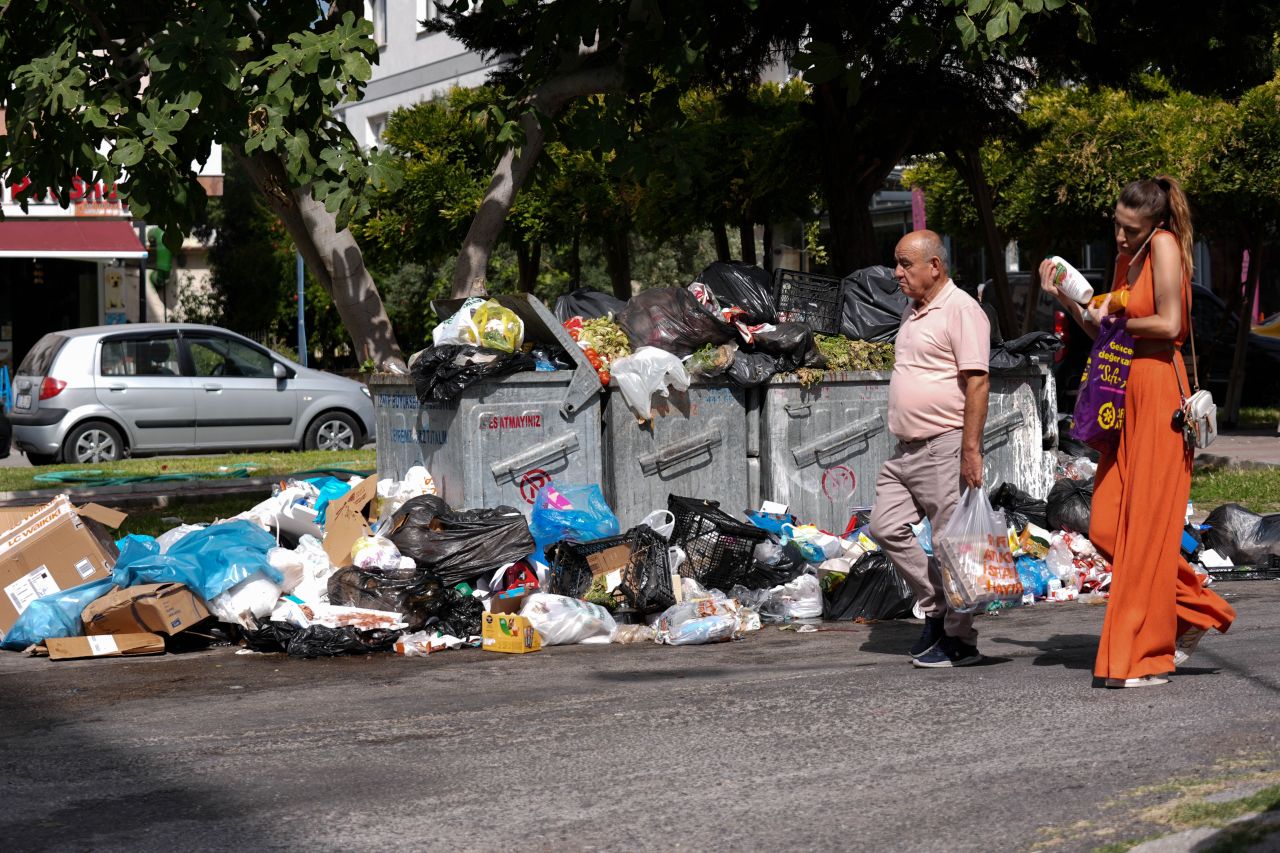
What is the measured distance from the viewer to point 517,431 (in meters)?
8.31

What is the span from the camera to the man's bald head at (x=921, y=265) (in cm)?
596

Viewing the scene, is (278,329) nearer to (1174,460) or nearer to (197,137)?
(197,137)

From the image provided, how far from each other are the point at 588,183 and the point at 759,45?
26.3ft

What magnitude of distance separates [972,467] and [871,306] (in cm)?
393

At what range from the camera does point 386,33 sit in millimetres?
35562

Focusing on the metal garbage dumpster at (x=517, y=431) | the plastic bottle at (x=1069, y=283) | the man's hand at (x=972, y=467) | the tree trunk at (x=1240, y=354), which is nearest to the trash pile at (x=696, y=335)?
the metal garbage dumpster at (x=517, y=431)

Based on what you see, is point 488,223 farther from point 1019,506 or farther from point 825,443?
point 1019,506

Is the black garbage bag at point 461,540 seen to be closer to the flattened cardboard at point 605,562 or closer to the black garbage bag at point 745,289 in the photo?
the flattened cardboard at point 605,562

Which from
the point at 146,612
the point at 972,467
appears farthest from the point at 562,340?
the point at 972,467

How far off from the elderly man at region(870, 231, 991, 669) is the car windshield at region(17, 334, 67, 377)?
41.9 feet

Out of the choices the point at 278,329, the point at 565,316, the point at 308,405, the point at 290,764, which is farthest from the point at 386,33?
the point at 290,764

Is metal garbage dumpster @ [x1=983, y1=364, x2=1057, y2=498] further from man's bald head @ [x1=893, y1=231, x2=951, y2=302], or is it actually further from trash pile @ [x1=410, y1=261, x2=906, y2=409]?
man's bald head @ [x1=893, y1=231, x2=951, y2=302]

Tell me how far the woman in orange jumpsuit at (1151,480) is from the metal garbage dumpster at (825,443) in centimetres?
342

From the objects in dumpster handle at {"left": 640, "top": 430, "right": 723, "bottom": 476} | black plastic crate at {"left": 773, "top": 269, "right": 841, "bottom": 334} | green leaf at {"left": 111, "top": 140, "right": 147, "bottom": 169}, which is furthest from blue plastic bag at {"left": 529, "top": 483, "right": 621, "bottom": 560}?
green leaf at {"left": 111, "top": 140, "right": 147, "bottom": 169}
